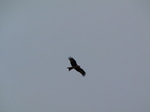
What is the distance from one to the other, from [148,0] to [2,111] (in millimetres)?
94437

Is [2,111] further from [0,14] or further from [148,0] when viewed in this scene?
[148,0]

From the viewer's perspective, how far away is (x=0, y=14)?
172250mm

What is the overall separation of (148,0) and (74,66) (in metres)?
141

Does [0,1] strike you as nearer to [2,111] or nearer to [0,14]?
[0,14]

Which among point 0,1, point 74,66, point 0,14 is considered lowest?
point 74,66

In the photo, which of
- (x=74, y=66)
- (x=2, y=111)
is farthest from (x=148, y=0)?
(x=74, y=66)

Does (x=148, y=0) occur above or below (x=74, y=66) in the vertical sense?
above

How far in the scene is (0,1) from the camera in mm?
182750

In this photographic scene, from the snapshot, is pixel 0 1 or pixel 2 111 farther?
pixel 0 1

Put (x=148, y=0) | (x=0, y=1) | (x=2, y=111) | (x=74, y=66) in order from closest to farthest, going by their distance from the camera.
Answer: (x=74, y=66) → (x=2, y=111) → (x=148, y=0) → (x=0, y=1)

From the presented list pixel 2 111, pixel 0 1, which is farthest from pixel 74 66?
pixel 0 1

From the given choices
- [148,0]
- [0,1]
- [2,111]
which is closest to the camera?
[2,111]

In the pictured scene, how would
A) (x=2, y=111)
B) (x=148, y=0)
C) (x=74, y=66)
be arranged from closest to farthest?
(x=74, y=66), (x=2, y=111), (x=148, y=0)

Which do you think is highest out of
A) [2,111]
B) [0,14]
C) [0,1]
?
[0,1]
